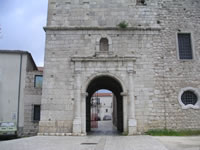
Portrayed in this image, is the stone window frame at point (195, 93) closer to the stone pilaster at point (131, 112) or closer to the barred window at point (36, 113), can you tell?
the stone pilaster at point (131, 112)

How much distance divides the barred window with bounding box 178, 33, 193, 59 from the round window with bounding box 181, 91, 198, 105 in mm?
2063

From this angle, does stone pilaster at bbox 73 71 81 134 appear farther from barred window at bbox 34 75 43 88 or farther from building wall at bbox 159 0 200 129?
building wall at bbox 159 0 200 129

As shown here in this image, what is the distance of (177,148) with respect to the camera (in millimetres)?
6453

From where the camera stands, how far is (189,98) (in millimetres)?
11250

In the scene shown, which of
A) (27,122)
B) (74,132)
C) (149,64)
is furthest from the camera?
(27,122)

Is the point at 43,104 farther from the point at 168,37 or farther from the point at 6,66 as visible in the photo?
the point at 168,37

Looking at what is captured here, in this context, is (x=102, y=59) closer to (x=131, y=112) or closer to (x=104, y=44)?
(x=104, y=44)

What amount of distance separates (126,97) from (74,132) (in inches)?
127

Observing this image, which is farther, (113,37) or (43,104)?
(113,37)

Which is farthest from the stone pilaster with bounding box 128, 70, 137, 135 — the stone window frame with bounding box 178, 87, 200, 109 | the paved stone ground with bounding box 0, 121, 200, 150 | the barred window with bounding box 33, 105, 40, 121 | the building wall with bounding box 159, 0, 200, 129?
the barred window with bounding box 33, 105, 40, 121

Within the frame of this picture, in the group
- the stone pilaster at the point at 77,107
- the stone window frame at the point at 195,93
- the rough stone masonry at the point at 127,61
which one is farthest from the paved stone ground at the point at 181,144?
the stone pilaster at the point at 77,107

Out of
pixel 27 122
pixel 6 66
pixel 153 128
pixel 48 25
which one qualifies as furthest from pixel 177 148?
pixel 6 66

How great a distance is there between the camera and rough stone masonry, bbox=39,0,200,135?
1080 centimetres

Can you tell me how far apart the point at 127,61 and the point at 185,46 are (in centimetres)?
359
